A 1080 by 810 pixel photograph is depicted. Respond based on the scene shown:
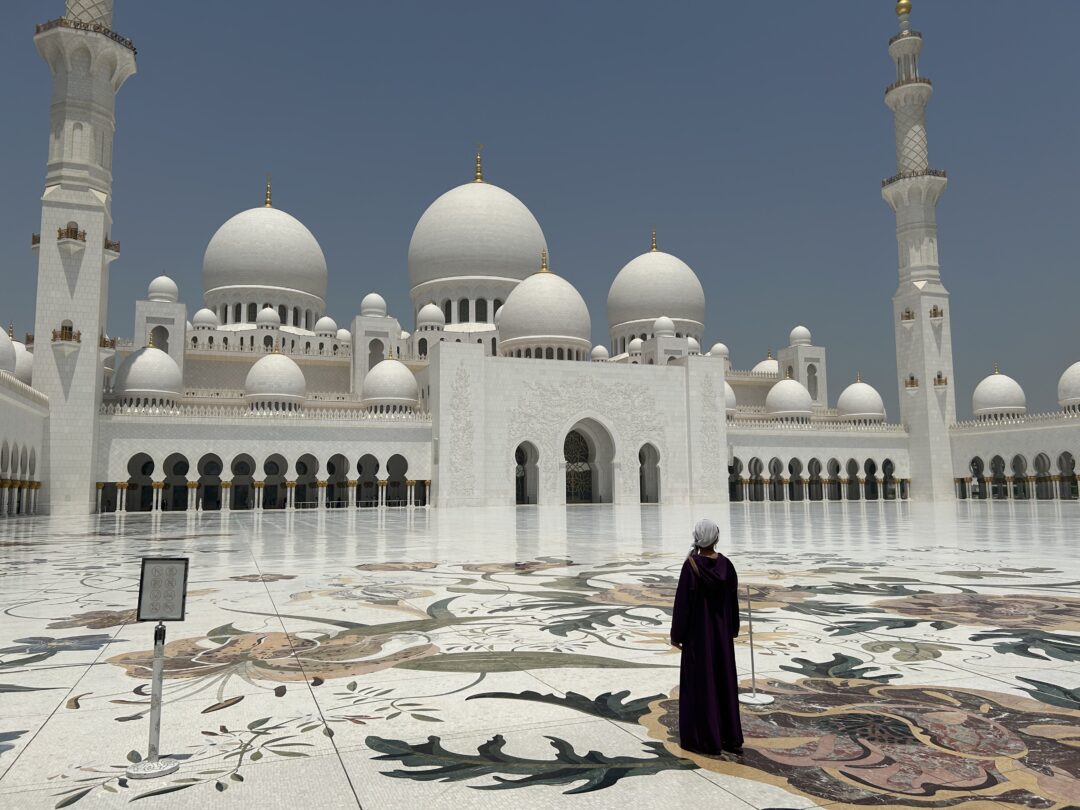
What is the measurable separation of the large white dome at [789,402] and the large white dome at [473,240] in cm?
1190

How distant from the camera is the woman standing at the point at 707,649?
258 cm

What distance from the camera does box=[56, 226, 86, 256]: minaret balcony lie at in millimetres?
21406

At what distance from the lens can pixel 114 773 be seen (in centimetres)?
239

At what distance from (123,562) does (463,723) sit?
6.55 m

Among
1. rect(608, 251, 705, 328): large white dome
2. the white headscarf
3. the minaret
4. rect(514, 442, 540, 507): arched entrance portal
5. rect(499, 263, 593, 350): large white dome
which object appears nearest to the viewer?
the white headscarf

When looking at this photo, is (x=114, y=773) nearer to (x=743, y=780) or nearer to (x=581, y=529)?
(x=743, y=780)

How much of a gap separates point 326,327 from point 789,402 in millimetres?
19862

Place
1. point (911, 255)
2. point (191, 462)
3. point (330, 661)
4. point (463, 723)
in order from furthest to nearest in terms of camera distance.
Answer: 1. point (911, 255)
2. point (191, 462)
3. point (330, 661)
4. point (463, 723)

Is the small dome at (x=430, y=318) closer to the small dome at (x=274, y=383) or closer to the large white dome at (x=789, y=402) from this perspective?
the small dome at (x=274, y=383)

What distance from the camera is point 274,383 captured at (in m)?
27.0

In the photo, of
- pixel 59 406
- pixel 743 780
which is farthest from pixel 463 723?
pixel 59 406

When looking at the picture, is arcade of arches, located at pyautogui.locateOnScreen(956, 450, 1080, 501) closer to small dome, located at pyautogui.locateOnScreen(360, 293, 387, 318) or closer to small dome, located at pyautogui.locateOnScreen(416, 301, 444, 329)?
small dome, located at pyautogui.locateOnScreen(416, 301, 444, 329)

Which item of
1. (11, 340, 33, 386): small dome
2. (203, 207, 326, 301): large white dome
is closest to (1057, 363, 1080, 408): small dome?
(203, 207, 326, 301): large white dome

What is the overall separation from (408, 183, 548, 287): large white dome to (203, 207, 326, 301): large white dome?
4509 millimetres
